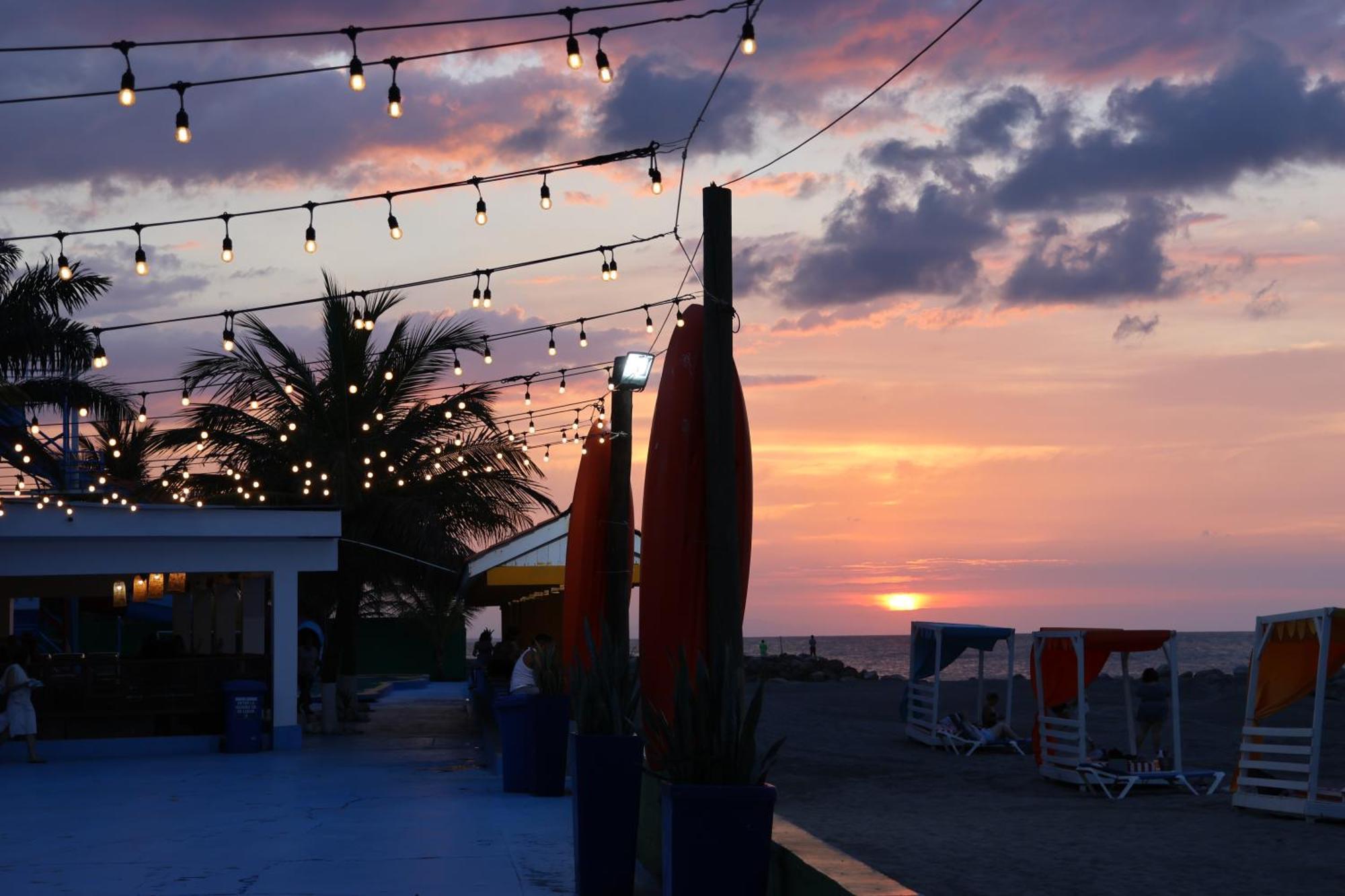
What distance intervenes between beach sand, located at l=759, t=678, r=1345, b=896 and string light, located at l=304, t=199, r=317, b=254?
6.23 m

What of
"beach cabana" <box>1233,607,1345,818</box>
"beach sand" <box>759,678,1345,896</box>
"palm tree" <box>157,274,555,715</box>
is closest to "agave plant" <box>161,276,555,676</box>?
"palm tree" <box>157,274,555,715</box>

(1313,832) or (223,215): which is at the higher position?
(223,215)

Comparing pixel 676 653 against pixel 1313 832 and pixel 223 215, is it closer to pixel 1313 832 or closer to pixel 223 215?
pixel 223 215

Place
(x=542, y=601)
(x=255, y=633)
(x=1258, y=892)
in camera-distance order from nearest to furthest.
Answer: (x=1258, y=892) → (x=255, y=633) → (x=542, y=601)

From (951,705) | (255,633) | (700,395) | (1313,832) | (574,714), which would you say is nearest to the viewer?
(700,395)

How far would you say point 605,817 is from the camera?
8461mm

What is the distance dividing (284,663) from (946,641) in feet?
40.2

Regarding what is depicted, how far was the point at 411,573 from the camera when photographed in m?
24.9

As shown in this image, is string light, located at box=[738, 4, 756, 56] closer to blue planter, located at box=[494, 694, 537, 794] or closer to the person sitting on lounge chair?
blue planter, located at box=[494, 694, 537, 794]

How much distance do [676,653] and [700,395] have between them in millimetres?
1460

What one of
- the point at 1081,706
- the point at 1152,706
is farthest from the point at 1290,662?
the point at 1152,706

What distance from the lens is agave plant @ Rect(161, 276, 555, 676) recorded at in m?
23.7

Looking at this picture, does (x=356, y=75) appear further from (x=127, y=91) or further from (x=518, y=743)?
(x=518, y=743)

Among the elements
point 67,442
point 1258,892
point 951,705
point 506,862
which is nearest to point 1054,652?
point 1258,892
